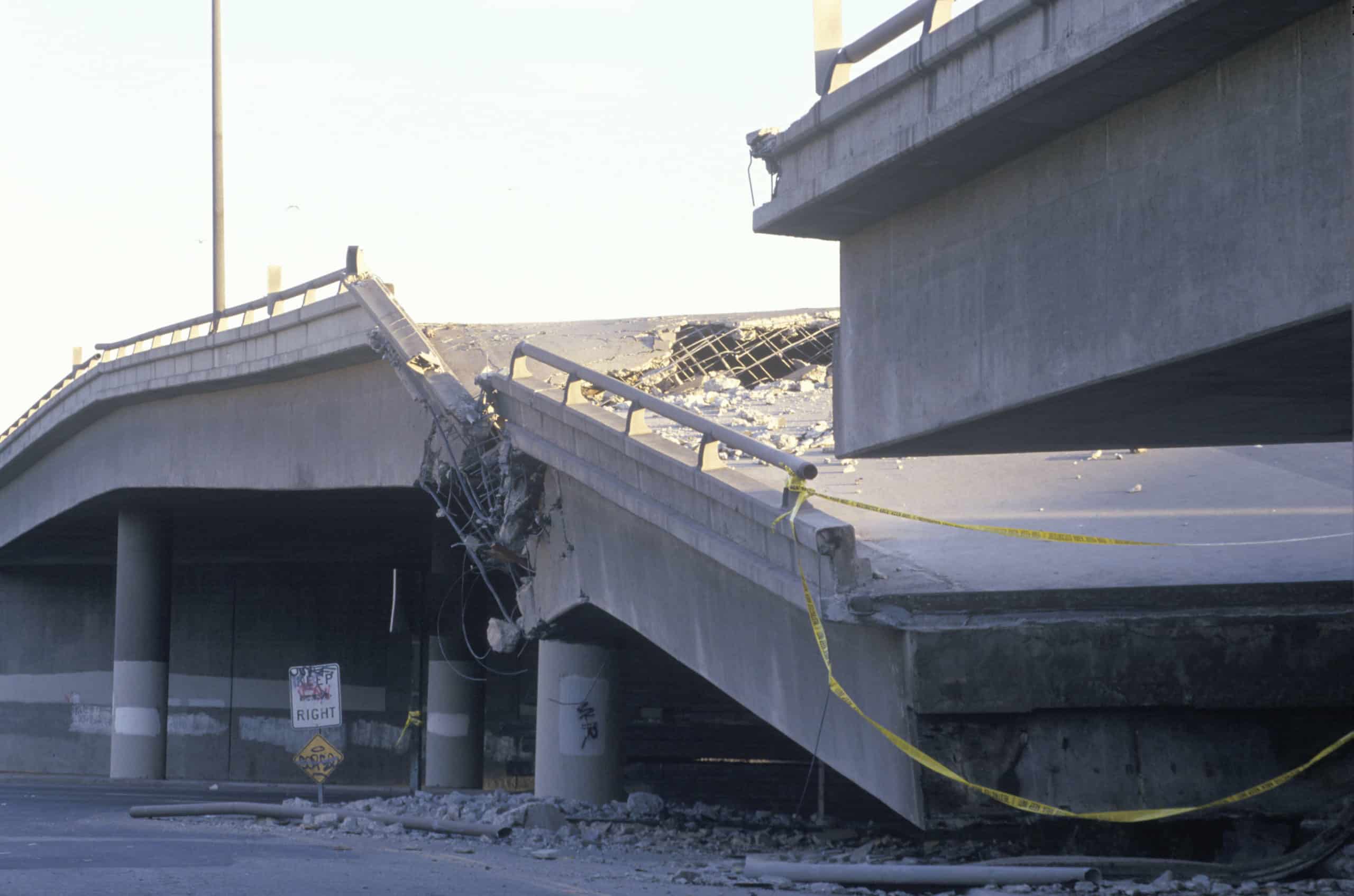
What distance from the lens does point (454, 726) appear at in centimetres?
2925

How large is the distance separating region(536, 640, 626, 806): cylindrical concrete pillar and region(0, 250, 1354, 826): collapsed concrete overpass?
0.12ft

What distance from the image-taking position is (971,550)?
11.2m

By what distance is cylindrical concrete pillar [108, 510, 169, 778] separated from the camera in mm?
32062

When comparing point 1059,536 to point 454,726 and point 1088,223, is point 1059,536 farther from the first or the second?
point 454,726

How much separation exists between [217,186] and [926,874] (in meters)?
28.1

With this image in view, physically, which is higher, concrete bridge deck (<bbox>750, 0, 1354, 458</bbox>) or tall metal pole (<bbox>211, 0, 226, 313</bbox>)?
tall metal pole (<bbox>211, 0, 226, 313</bbox>)

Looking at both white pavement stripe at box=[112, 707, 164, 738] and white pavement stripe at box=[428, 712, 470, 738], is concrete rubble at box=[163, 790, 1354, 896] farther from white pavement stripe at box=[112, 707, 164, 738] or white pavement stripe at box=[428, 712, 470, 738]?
white pavement stripe at box=[112, 707, 164, 738]

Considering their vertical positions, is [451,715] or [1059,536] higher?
[1059,536]

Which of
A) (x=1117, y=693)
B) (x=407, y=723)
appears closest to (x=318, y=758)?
(x=1117, y=693)

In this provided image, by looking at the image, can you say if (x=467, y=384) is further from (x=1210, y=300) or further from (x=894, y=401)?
(x=1210, y=300)

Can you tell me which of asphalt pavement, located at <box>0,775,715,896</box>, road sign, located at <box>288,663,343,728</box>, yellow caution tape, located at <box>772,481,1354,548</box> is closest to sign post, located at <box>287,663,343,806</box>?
road sign, located at <box>288,663,343,728</box>

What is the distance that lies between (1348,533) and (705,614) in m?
5.13

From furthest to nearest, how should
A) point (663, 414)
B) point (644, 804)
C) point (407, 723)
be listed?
1. point (407, 723)
2. point (644, 804)
3. point (663, 414)

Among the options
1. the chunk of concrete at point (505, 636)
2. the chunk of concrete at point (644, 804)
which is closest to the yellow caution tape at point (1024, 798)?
the chunk of concrete at point (644, 804)
